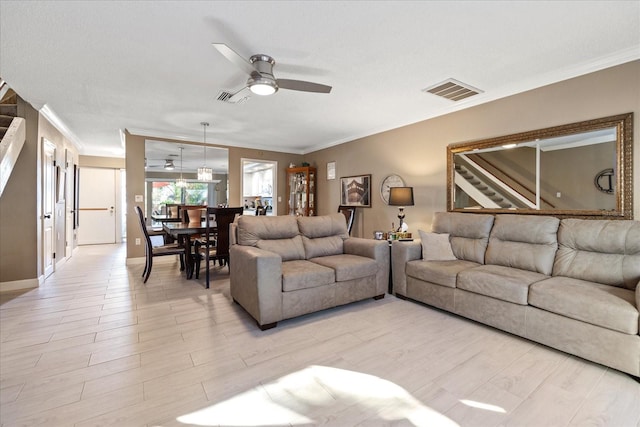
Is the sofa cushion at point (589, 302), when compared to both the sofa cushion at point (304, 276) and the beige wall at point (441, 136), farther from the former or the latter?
the sofa cushion at point (304, 276)

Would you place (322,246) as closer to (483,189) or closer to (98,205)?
(483,189)

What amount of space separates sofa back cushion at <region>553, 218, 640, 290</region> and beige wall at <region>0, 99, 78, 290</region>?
20.0ft

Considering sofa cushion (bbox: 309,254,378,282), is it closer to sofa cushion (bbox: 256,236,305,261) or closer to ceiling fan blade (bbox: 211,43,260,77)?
sofa cushion (bbox: 256,236,305,261)

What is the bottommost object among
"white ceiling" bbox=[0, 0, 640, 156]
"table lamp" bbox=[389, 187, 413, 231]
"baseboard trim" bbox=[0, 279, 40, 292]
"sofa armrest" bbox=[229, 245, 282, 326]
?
"baseboard trim" bbox=[0, 279, 40, 292]

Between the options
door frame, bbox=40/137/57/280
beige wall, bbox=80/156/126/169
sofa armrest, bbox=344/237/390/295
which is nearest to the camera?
sofa armrest, bbox=344/237/390/295

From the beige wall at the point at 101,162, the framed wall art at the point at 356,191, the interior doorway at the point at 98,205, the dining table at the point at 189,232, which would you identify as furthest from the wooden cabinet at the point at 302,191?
the interior doorway at the point at 98,205

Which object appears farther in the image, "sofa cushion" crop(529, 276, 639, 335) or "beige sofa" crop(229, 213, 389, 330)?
"beige sofa" crop(229, 213, 389, 330)

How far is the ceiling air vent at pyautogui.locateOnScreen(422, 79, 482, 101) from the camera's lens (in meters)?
3.23

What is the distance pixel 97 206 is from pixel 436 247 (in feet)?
27.5

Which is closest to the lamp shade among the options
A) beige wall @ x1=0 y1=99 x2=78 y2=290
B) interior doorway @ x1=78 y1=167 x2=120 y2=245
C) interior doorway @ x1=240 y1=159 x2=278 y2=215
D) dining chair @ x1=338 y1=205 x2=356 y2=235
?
dining chair @ x1=338 y1=205 x2=356 y2=235

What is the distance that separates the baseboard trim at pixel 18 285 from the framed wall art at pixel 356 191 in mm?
4880

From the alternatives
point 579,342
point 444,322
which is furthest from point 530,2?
point 444,322

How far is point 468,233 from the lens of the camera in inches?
132

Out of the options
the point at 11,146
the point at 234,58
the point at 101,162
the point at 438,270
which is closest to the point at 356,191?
the point at 438,270
